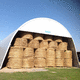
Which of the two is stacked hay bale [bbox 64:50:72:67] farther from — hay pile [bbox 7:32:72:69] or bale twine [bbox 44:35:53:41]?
bale twine [bbox 44:35:53:41]

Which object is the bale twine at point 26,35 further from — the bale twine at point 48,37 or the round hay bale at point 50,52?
the round hay bale at point 50,52

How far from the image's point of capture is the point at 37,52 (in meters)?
10.7

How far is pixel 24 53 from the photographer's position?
1020 cm

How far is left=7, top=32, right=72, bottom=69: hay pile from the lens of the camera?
9.74m

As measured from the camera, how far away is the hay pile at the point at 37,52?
974 centimetres

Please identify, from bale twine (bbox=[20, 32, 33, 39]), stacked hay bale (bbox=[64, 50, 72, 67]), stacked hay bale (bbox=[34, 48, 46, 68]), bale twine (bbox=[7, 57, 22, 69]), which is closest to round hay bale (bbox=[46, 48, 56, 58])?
stacked hay bale (bbox=[34, 48, 46, 68])

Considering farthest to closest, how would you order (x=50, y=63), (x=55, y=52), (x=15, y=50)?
(x=55, y=52) < (x=50, y=63) < (x=15, y=50)

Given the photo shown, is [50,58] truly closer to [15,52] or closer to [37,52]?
[37,52]

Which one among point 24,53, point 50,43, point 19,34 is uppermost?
point 19,34

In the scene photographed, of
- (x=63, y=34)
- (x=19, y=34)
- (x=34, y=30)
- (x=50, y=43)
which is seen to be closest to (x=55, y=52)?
(x=50, y=43)

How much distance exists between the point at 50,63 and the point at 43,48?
1.69m

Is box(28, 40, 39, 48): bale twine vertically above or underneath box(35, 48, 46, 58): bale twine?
above

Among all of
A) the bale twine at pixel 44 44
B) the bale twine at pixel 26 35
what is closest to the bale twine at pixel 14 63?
the bale twine at pixel 26 35

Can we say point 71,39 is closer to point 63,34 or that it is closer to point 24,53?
point 63,34
